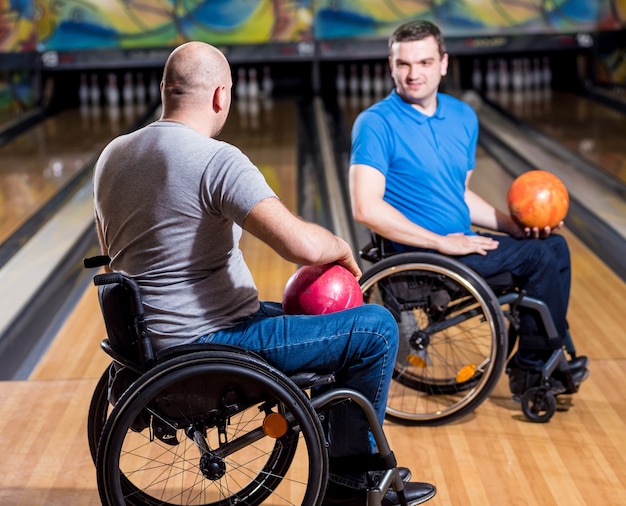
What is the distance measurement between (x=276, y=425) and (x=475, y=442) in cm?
91

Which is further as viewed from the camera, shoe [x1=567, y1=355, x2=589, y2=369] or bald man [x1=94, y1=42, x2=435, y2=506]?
shoe [x1=567, y1=355, x2=589, y2=369]

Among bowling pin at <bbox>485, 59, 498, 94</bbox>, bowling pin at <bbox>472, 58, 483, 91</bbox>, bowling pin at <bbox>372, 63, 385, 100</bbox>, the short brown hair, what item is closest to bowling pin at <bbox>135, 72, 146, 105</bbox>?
bowling pin at <bbox>372, 63, 385, 100</bbox>

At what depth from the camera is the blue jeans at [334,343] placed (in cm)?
191

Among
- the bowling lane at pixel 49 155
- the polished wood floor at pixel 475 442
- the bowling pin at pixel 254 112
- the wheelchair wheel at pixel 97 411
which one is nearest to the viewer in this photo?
the wheelchair wheel at pixel 97 411

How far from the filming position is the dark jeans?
269 centimetres

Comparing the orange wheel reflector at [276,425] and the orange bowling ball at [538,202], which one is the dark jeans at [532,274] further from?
the orange wheel reflector at [276,425]

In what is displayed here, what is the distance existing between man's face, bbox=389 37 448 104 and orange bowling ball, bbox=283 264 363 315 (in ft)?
3.07

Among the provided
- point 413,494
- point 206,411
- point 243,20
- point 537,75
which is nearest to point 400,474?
point 413,494

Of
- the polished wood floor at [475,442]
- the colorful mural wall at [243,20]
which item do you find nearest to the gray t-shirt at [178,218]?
the polished wood floor at [475,442]

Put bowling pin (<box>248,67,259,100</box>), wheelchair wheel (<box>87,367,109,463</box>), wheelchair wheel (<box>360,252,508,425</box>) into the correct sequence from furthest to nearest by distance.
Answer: bowling pin (<box>248,67,259,100</box>) < wheelchair wheel (<box>360,252,508,425</box>) < wheelchair wheel (<box>87,367,109,463</box>)

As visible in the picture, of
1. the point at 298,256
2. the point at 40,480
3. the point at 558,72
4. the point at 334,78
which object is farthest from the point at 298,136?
the point at 298,256

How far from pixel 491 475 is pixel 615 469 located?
301 mm

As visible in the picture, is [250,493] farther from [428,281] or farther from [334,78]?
[334,78]

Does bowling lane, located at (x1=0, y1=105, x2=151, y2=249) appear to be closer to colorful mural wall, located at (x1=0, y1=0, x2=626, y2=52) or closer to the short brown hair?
colorful mural wall, located at (x1=0, y1=0, x2=626, y2=52)
